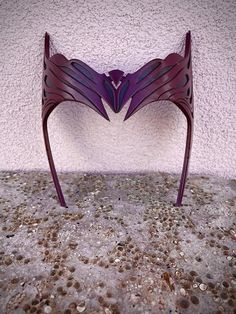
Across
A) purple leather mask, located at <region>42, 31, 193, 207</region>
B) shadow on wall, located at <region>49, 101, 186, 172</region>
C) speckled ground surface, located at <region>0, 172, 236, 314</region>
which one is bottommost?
speckled ground surface, located at <region>0, 172, 236, 314</region>

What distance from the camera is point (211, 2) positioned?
999 millimetres

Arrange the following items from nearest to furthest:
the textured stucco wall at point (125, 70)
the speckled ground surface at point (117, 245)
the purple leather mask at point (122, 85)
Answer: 1. the speckled ground surface at point (117, 245)
2. the purple leather mask at point (122, 85)
3. the textured stucco wall at point (125, 70)

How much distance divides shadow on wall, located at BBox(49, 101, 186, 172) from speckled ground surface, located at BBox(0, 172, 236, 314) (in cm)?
8

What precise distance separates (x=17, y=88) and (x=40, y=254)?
786 millimetres

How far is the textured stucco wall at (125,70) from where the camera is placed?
1.04m

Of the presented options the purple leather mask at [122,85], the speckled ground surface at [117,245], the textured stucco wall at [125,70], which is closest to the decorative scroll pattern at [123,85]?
the purple leather mask at [122,85]

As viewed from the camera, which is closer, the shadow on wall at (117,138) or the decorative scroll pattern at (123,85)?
the decorative scroll pattern at (123,85)

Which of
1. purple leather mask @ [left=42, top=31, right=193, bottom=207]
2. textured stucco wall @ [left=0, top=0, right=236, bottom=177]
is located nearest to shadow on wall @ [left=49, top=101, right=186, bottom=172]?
textured stucco wall @ [left=0, top=0, right=236, bottom=177]

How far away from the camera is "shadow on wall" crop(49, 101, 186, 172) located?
1.23 metres

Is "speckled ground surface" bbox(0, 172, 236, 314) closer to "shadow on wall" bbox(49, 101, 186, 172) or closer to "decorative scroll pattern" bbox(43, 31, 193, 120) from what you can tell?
"shadow on wall" bbox(49, 101, 186, 172)

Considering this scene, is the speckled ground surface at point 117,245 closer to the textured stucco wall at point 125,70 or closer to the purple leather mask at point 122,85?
the textured stucco wall at point 125,70

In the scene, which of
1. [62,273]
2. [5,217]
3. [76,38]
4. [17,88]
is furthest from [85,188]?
[76,38]

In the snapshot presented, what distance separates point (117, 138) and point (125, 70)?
343mm

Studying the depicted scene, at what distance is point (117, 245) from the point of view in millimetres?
917
